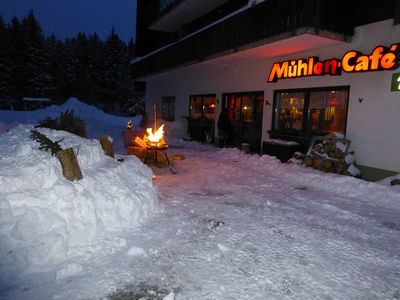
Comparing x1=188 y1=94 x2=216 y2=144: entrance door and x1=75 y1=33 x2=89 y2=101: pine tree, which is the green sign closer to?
x1=188 y1=94 x2=216 y2=144: entrance door

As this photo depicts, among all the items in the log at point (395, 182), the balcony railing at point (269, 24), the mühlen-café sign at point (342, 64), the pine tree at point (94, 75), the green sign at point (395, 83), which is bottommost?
the log at point (395, 182)

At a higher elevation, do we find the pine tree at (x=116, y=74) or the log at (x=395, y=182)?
the pine tree at (x=116, y=74)

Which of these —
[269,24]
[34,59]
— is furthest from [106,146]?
[34,59]

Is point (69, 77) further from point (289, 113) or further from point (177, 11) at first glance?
point (289, 113)

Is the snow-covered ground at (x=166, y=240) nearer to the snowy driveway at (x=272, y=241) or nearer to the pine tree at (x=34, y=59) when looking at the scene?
the snowy driveway at (x=272, y=241)

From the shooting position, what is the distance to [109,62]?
48.2m

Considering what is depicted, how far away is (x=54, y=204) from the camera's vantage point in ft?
13.3

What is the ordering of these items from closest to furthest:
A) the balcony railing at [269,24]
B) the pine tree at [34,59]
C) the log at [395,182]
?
the log at [395,182] → the balcony railing at [269,24] → the pine tree at [34,59]

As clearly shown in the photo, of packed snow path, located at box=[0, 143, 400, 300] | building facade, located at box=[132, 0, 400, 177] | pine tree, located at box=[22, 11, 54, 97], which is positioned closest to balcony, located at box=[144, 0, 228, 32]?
building facade, located at box=[132, 0, 400, 177]

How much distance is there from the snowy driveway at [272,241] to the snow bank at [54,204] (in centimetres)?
55

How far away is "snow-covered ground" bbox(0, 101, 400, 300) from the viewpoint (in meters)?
3.25

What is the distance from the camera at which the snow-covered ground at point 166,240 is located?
3.25 meters

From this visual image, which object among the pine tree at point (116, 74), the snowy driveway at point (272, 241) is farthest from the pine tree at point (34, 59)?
the snowy driveway at point (272, 241)

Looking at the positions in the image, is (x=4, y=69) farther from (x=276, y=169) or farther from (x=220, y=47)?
(x=276, y=169)
